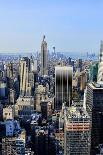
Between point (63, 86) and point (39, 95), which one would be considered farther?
point (63, 86)

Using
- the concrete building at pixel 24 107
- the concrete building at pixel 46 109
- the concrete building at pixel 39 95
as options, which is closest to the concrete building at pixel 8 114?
the concrete building at pixel 24 107

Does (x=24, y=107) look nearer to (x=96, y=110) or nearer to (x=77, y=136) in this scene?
(x=96, y=110)

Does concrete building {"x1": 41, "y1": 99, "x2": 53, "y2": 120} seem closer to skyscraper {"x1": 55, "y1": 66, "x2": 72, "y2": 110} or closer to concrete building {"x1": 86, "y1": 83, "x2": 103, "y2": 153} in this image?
skyscraper {"x1": 55, "y1": 66, "x2": 72, "y2": 110}

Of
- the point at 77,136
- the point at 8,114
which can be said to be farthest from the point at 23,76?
the point at 77,136

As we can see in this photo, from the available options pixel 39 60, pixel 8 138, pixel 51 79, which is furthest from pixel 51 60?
pixel 8 138

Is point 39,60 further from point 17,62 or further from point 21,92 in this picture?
point 21,92

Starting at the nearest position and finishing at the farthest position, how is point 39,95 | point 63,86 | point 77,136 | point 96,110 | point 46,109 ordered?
→ point 77,136, point 96,110, point 46,109, point 39,95, point 63,86

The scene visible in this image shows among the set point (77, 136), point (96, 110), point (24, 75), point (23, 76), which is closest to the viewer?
point (77, 136)

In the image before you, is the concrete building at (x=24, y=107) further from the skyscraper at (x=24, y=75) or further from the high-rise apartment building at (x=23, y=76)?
the high-rise apartment building at (x=23, y=76)
